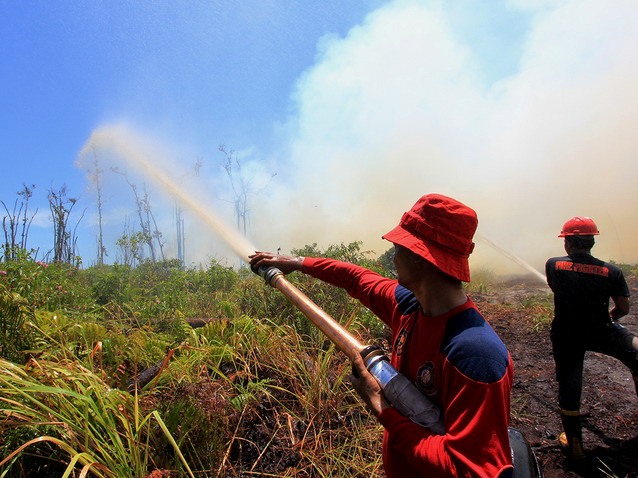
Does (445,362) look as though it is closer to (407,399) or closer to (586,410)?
(407,399)

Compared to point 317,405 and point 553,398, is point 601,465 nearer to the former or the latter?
point 553,398

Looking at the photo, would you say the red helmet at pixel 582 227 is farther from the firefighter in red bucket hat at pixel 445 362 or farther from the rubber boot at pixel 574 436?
the firefighter in red bucket hat at pixel 445 362

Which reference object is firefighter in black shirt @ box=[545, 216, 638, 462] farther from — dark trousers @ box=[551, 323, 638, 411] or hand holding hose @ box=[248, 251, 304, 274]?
hand holding hose @ box=[248, 251, 304, 274]

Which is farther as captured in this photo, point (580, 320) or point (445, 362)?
point (580, 320)

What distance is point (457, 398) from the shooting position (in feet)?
4.22

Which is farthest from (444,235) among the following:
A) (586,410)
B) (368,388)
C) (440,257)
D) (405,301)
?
(586,410)

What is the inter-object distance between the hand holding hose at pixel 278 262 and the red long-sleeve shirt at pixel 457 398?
131 centimetres

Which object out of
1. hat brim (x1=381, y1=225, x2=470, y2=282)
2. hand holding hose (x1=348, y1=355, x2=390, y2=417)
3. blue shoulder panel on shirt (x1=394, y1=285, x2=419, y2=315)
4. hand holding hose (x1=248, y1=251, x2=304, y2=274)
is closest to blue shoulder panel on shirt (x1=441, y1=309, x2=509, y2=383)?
hat brim (x1=381, y1=225, x2=470, y2=282)

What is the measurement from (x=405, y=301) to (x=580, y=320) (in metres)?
2.76

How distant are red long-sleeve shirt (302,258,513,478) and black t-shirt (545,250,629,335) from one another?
116 inches

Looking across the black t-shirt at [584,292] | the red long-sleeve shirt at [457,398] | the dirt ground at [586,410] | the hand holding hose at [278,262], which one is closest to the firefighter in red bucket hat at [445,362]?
the red long-sleeve shirt at [457,398]

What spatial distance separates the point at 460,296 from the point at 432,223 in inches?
11.8

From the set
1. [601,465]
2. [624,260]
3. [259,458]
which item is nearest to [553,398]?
[601,465]

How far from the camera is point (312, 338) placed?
4.74 meters
